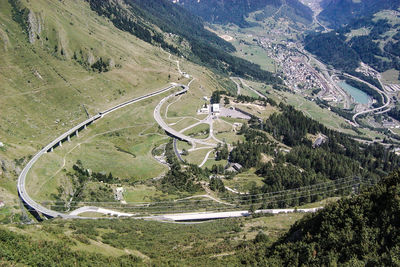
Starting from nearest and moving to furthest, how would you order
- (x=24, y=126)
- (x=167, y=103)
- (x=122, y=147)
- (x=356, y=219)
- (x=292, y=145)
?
1. (x=356, y=219)
2. (x=24, y=126)
3. (x=122, y=147)
4. (x=292, y=145)
5. (x=167, y=103)

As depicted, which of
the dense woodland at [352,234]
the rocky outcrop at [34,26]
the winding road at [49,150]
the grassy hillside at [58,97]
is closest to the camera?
the dense woodland at [352,234]

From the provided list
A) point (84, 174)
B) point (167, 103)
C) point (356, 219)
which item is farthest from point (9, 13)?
point (356, 219)

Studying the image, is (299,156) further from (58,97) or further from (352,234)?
(58,97)

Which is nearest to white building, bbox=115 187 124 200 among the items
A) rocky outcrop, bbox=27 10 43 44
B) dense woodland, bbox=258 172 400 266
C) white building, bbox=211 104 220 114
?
dense woodland, bbox=258 172 400 266

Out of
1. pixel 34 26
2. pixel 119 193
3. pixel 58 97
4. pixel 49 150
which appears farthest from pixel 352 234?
pixel 34 26

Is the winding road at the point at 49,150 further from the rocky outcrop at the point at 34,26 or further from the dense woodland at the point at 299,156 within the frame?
the rocky outcrop at the point at 34,26

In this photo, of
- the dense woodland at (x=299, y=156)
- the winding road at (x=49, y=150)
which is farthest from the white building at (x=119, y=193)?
the dense woodland at (x=299, y=156)

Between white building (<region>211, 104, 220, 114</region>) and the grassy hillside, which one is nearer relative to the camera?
the grassy hillside

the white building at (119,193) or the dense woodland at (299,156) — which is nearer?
the white building at (119,193)

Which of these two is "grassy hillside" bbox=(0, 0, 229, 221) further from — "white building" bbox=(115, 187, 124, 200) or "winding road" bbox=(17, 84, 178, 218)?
"white building" bbox=(115, 187, 124, 200)

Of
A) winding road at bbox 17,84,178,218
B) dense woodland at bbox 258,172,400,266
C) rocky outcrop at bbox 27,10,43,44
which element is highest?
dense woodland at bbox 258,172,400,266

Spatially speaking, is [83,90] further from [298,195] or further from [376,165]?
[376,165]
